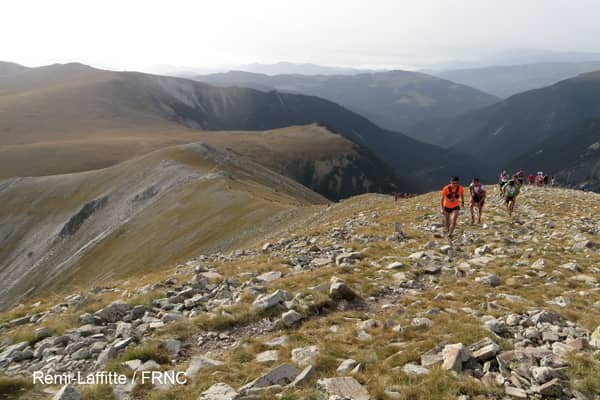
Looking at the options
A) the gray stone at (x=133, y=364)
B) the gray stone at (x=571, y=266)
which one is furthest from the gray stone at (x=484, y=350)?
the gray stone at (x=571, y=266)

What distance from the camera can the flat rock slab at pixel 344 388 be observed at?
7.51 metres

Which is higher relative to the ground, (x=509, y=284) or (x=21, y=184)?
(x=509, y=284)

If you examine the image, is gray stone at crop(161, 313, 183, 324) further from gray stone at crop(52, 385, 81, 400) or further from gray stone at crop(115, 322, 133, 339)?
gray stone at crop(52, 385, 81, 400)

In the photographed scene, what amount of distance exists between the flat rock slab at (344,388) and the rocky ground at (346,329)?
3 cm

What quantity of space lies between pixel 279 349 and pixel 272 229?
33.6m

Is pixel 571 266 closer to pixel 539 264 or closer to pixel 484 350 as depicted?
pixel 539 264

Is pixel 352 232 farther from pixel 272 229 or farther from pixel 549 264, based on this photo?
pixel 272 229

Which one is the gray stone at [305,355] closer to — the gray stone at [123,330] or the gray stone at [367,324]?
the gray stone at [367,324]

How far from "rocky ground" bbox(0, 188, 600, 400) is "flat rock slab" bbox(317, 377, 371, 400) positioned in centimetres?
3

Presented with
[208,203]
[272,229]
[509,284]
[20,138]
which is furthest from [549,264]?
[20,138]

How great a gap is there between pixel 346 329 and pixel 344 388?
2.76 m

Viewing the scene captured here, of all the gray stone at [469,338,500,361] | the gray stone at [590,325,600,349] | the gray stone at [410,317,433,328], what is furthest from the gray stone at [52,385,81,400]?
the gray stone at [590,325,600,349]

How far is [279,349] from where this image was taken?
9492 millimetres

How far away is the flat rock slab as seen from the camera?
7.51 metres
